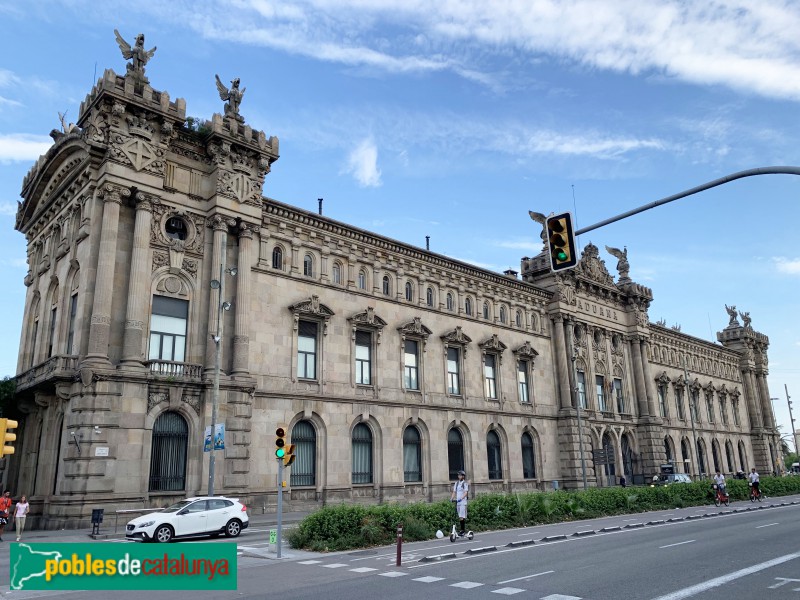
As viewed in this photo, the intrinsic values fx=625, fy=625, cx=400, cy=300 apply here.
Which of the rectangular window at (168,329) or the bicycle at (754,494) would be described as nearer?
the rectangular window at (168,329)

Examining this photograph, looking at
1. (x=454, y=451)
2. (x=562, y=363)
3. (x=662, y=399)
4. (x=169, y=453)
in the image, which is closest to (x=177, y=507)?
(x=169, y=453)

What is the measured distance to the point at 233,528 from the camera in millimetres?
22219

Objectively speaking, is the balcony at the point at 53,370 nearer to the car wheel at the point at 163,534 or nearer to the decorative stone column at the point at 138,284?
the decorative stone column at the point at 138,284

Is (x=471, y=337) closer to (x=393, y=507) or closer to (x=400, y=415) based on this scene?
(x=400, y=415)

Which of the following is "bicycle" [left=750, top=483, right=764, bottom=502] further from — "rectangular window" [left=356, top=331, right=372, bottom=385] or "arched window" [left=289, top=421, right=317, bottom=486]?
"arched window" [left=289, top=421, right=317, bottom=486]

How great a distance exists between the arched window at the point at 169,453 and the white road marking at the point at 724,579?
21734mm

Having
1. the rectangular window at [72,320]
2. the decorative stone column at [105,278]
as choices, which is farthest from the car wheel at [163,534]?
the rectangular window at [72,320]

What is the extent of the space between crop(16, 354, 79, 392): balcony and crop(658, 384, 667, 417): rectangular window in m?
54.2

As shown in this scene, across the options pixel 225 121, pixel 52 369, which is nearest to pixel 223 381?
pixel 52 369

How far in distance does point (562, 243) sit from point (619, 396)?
4724 centimetres

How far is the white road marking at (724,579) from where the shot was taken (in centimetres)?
1084

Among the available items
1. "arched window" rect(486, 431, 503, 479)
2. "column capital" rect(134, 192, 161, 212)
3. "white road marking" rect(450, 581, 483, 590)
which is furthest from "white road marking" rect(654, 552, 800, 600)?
"arched window" rect(486, 431, 503, 479)

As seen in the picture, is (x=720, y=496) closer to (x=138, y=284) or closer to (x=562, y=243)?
(x=562, y=243)

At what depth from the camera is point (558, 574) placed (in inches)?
524
